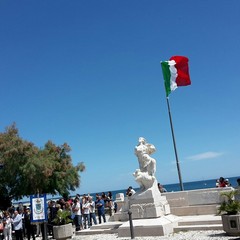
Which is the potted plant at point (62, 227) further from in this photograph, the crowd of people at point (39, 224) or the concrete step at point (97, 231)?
the concrete step at point (97, 231)

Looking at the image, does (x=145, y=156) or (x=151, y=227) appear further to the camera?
(x=145, y=156)

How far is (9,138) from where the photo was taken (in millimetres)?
27000

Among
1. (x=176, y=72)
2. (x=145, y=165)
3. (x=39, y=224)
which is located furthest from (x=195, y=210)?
(x=176, y=72)

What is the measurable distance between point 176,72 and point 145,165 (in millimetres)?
8038

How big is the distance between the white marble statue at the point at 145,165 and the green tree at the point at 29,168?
1335 cm

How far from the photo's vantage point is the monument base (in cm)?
1226

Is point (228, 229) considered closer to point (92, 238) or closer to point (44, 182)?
point (92, 238)

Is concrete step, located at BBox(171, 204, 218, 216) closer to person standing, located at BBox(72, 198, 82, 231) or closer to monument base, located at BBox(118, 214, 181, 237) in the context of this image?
monument base, located at BBox(118, 214, 181, 237)

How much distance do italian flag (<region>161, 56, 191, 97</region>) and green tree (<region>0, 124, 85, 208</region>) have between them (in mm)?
11924

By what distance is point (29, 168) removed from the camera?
1022 inches

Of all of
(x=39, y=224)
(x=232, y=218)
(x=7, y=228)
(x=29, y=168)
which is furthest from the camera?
(x=29, y=168)

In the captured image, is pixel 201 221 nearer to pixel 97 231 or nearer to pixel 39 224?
pixel 97 231

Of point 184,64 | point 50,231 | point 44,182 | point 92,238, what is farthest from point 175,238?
point 44,182

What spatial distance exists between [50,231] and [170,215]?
614cm
